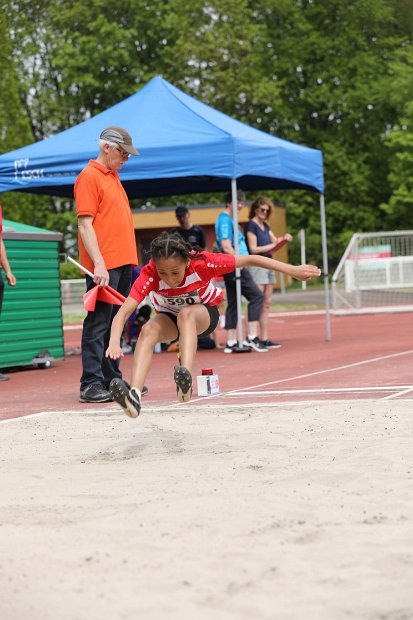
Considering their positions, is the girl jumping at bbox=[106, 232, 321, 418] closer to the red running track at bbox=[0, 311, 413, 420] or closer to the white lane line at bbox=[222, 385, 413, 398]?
the red running track at bbox=[0, 311, 413, 420]

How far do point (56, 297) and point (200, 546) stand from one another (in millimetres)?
9181

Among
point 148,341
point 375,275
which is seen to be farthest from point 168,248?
point 375,275

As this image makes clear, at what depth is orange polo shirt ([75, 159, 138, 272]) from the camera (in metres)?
8.26

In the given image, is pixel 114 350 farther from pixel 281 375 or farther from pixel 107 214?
pixel 281 375

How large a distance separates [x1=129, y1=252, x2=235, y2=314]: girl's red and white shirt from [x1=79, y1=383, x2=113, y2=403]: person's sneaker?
2191 mm

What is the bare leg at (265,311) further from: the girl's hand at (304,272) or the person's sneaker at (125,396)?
the person's sneaker at (125,396)

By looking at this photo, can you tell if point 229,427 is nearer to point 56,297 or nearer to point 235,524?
point 235,524

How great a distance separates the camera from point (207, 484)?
16.3 ft

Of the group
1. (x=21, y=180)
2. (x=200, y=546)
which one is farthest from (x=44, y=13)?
(x=200, y=546)

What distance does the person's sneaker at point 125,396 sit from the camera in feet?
19.1

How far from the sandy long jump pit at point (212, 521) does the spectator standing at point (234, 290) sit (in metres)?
6.18

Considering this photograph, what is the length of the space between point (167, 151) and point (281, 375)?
3413mm

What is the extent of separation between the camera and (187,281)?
653 centimetres

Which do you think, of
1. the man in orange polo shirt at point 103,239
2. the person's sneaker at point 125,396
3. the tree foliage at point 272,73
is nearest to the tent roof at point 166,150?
the man in orange polo shirt at point 103,239
